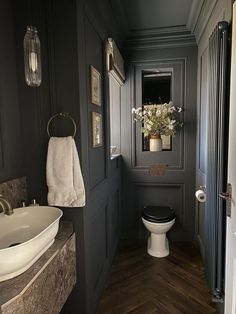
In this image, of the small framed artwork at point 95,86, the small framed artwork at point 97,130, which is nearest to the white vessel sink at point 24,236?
the small framed artwork at point 97,130

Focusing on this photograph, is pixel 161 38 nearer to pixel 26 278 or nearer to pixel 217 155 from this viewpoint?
pixel 217 155

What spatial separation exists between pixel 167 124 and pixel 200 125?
1.20ft

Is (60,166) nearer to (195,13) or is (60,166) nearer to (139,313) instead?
(139,313)

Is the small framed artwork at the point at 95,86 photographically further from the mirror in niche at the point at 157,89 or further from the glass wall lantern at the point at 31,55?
the mirror in niche at the point at 157,89

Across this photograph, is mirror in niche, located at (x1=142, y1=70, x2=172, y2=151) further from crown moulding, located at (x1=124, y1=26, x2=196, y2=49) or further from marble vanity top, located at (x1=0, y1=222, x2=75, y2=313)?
marble vanity top, located at (x1=0, y1=222, x2=75, y2=313)

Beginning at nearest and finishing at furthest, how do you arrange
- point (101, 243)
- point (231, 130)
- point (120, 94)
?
1. point (231, 130)
2. point (101, 243)
3. point (120, 94)

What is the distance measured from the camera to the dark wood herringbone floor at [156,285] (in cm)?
187

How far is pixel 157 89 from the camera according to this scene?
2908 millimetres

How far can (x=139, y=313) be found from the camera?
1.81 m

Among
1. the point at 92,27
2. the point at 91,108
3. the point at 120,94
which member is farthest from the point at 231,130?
the point at 120,94

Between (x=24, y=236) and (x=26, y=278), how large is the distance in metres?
0.36

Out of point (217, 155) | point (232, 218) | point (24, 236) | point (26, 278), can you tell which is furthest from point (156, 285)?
point (26, 278)

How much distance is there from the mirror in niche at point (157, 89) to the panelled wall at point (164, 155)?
2.2 inches

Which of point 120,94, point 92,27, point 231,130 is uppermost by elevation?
point 92,27
